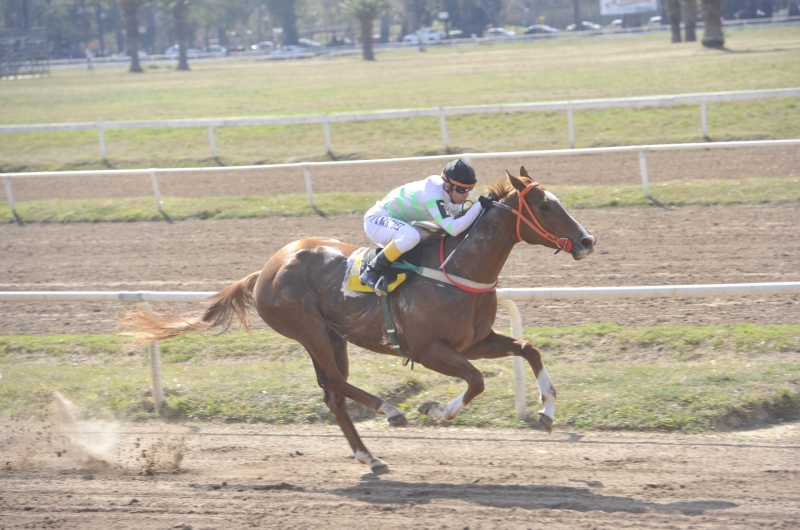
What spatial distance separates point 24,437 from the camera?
21.2 ft

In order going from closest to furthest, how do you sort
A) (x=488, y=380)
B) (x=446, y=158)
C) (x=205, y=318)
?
1. (x=205, y=318)
2. (x=488, y=380)
3. (x=446, y=158)

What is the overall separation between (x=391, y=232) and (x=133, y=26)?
1895 inches

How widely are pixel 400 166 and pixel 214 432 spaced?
10.4 meters

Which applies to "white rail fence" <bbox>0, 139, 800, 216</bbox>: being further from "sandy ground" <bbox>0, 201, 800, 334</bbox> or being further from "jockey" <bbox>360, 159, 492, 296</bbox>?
"jockey" <bbox>360, 159, 492, 296</bbox>

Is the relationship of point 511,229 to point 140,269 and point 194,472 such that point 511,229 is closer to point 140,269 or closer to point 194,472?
point 194,472

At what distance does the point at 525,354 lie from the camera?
18.4 feet

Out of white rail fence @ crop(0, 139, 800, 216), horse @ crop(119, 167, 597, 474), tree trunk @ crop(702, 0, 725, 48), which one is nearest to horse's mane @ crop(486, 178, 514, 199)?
horse @ crop(119, 167, 597, 474)

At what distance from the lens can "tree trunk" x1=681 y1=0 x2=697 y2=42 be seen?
3342cm

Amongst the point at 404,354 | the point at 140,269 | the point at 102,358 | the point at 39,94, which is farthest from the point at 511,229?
the point at 39,94

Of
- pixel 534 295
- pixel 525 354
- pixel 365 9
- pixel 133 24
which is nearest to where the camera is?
pixel 525 354

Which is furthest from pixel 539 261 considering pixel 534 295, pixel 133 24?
pixel 133 24

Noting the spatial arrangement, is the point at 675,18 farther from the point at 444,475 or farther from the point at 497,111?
the point at 444,475

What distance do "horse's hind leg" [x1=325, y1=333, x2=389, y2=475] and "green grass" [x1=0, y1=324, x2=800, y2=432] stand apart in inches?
29.5

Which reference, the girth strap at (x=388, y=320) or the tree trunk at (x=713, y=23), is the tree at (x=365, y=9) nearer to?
the tree trunk at (x=713, y=23)
